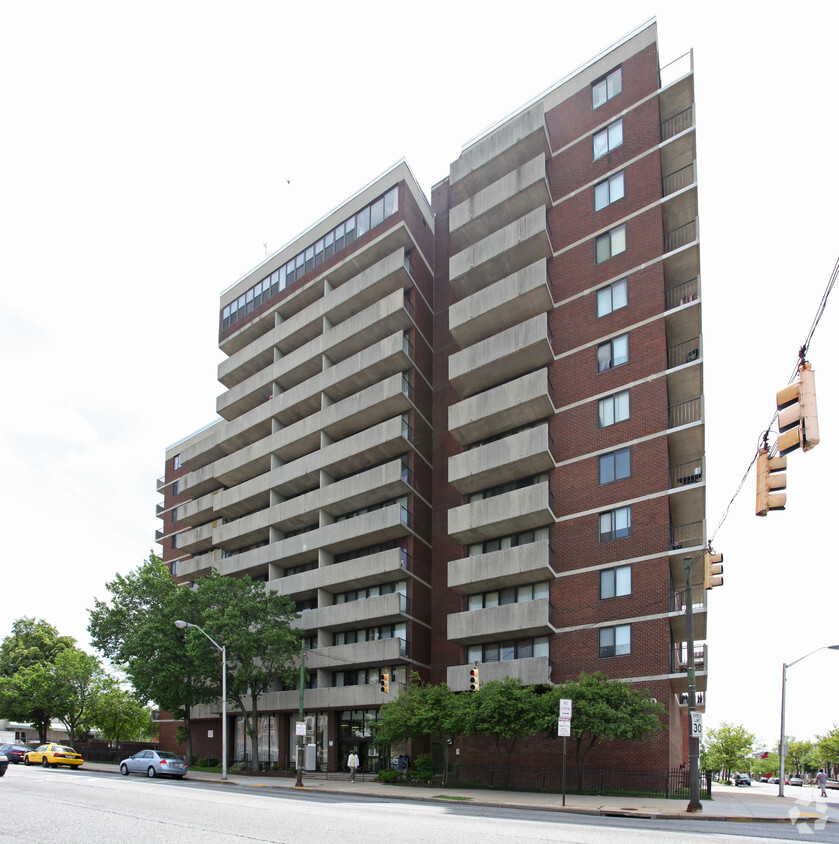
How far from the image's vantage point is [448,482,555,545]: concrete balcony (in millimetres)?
41916

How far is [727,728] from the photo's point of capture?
404ft

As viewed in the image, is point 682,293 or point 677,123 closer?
point 682,293

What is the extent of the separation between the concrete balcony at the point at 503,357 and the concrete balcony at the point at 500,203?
25.7 ft

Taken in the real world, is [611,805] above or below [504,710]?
below

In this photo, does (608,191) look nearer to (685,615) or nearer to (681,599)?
(681,599)

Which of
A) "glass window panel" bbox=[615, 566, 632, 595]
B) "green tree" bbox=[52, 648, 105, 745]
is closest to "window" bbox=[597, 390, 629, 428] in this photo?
"glass window panel" bbox=[615, 566, 632, 595]

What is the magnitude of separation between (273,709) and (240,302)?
34190 mm

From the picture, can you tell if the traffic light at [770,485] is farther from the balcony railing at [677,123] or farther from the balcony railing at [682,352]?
the balcony railing at [677,123]

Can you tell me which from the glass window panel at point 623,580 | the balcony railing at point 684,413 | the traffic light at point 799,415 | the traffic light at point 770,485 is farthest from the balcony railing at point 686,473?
the traffic light at point 799,415

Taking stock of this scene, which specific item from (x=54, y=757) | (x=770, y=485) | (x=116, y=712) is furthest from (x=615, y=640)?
(x=116, y=712)

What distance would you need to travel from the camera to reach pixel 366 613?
48750mm

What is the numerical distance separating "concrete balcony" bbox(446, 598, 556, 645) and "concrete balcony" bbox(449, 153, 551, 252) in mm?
23987

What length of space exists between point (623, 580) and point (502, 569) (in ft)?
22.2

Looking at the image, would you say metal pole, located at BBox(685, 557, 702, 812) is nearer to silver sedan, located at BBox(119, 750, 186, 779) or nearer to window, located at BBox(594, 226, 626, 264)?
window, located at BBox(594, 226, 626, 264)
